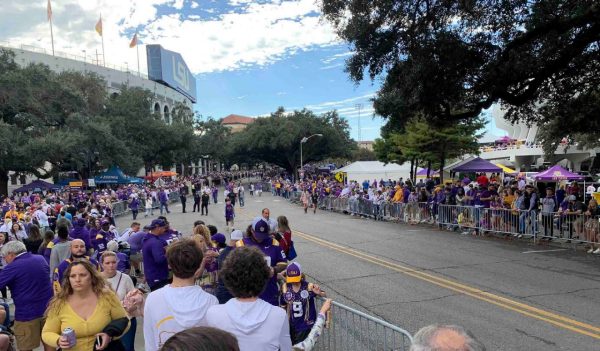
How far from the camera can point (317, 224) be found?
68.2ft

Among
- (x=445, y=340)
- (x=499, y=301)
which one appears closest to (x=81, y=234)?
(x=499, y=301)

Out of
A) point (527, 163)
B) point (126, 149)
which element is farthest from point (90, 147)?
point (527, 163)

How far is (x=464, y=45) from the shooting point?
42.3ft

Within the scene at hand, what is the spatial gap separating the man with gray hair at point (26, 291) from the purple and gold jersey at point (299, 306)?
279cm

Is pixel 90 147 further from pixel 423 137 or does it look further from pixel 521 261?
pixel 521 261

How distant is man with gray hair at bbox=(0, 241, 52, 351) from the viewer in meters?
4.99

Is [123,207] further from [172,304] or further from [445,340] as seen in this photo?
[445,340]

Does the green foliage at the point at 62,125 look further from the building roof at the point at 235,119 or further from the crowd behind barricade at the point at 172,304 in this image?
the building roof at the point at 235,119

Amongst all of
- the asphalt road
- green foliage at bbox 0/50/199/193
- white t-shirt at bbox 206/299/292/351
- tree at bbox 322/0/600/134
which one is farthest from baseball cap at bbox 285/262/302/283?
green foliage at bbox 0/50/199/193

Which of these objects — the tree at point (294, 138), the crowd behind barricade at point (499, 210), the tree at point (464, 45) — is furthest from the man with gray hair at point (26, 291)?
the tree at point (294, 138)

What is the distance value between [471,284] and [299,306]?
18.2ft

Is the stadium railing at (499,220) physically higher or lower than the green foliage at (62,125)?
lower

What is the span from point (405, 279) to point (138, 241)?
576cm

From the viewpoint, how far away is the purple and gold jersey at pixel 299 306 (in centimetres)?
465
